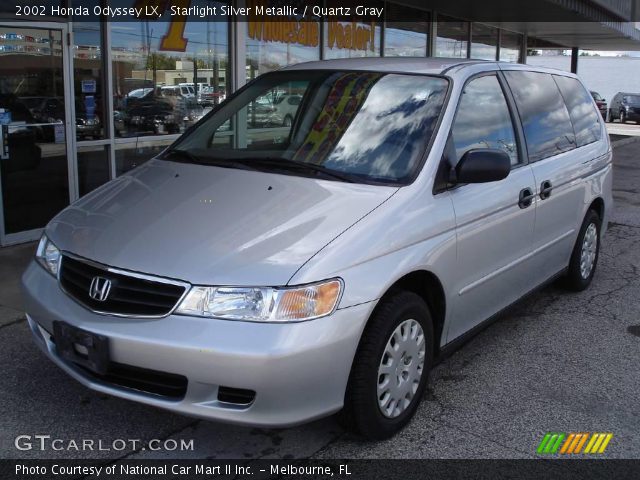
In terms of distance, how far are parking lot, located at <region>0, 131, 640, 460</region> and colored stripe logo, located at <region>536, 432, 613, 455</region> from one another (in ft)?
0.14

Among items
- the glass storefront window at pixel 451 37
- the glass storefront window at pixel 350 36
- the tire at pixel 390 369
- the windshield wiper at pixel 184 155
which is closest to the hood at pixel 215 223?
the windshield wiper at pixel 184 155

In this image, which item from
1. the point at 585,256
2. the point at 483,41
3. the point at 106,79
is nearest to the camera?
the point at 585,256

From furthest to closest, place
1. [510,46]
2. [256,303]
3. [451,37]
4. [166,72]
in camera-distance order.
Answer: [510,46]
[451,37]
[166,72]
[256,303]

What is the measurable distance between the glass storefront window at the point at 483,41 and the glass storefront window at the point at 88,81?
1107 centimetres

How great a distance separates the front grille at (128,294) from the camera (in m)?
2.86

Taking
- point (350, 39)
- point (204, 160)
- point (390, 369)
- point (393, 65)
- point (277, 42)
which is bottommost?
point (390, 369)

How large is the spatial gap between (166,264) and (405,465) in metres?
1.40

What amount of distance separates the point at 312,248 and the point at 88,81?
5.24 m

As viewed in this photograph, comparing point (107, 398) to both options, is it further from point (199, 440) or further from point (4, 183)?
point (4, 183)

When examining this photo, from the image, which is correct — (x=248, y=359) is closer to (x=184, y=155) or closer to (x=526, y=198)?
(x=184, y=155)

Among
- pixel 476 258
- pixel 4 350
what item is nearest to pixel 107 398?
pixel 4 350

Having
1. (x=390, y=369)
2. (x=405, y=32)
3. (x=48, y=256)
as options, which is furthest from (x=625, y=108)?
(x=48, y=256)

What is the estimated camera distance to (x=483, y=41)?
17562 mm

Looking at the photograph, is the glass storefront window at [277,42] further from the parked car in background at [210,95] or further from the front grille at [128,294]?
the front grille at [128,294]
